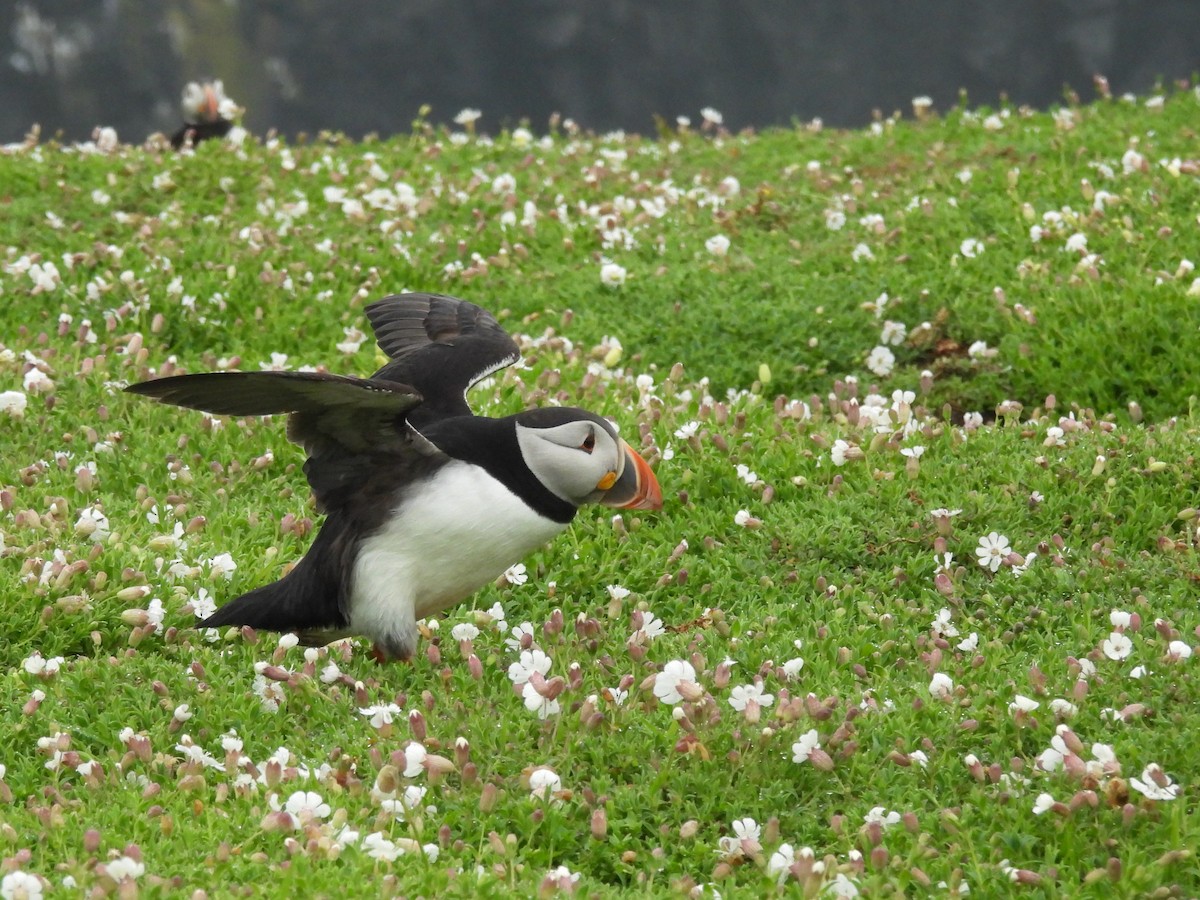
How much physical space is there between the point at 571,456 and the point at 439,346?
1.33m

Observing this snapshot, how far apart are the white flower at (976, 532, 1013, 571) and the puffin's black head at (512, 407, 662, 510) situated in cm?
167

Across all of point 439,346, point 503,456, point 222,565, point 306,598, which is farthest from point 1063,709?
point 222,565

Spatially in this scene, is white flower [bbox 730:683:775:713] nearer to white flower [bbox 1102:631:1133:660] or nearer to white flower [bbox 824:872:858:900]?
white flower [bbox 824:872:858:900]

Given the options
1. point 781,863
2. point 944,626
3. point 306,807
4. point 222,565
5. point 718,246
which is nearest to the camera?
point 781,863

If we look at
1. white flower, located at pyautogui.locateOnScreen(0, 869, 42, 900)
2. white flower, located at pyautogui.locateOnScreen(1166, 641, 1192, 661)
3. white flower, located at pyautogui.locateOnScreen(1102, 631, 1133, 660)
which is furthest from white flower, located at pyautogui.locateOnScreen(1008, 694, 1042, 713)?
white flower, located at pyautogui.locateOnScreen(0, 869, 42, 900)

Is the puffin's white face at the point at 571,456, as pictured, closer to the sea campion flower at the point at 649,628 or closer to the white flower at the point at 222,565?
the sea campion flower at the point at 649,628

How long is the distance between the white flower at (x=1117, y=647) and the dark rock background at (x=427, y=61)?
1771 centimetres

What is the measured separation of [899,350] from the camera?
9570 mm

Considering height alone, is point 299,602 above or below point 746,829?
above

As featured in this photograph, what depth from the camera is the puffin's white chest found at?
5.84 meters

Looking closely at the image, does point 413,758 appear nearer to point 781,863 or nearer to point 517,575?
point 781,863

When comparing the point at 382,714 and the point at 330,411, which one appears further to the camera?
the point at 330,411

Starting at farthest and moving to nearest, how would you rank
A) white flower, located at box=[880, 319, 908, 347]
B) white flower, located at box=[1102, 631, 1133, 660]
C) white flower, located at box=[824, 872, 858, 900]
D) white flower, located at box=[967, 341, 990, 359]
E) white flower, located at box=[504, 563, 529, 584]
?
Answer: 1. white flower, located at box=[880, 319, 908, 347]
2. white flower, located at box=[967, 341, 990, 359]
3. white flower, located at box=[504, 563, 529, 584]
4. white flower, located at box=[1102, 631, 1133, 660]
5. white flower, located at box=[824, 872, 858, 900]

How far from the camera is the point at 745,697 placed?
211 inches
